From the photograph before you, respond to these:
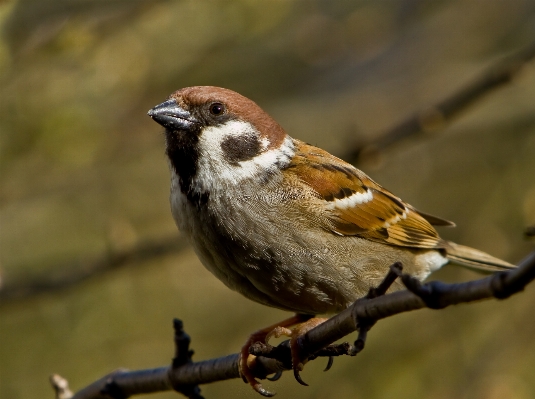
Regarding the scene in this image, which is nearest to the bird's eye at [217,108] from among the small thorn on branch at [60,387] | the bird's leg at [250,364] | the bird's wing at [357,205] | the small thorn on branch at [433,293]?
the bird's wing at [357,205]

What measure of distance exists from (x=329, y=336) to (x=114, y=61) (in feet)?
11.2

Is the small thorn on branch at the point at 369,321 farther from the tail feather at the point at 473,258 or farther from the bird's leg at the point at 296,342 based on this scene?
the tail feather at the point at 473,258

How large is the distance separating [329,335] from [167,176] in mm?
4360

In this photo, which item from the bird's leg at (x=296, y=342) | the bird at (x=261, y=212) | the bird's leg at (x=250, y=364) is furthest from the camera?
the bird at (x=261, y=212)

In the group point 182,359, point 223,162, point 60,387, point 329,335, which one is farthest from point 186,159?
point 329,335

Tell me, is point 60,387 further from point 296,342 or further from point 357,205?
point 357,205

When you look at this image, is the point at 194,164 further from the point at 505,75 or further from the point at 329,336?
the point at 505,75

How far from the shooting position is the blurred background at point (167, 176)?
5.15 metres

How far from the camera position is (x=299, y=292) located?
134 inches

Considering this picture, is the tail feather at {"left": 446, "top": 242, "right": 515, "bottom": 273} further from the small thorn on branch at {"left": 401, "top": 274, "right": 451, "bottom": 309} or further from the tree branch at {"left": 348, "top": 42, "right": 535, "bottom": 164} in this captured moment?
the small thorn on branch at {"left": 401, "top": 274, "right": 451, "bottom": 309}

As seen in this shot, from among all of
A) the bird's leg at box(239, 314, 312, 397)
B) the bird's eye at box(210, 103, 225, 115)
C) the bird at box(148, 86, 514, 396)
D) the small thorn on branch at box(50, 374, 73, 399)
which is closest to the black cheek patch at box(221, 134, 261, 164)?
the bird at box(148, 86, 514, 396)

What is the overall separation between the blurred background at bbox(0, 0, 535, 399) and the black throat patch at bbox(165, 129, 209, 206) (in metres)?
1.53

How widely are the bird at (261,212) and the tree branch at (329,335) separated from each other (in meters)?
0.20

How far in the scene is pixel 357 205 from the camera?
12.7 ft
